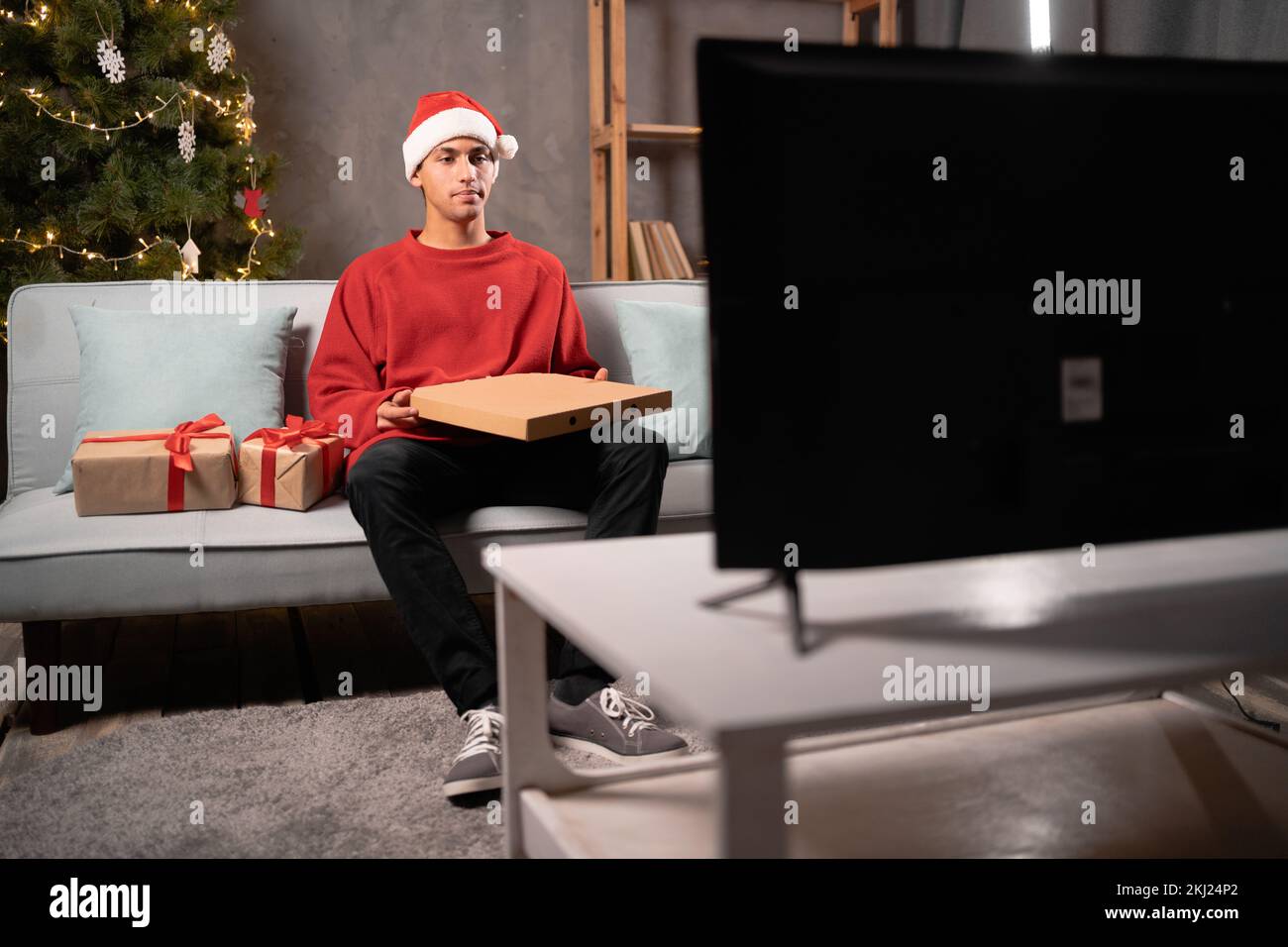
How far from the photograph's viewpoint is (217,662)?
2160 mm

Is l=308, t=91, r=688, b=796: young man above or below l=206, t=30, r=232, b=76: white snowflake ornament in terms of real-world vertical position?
below

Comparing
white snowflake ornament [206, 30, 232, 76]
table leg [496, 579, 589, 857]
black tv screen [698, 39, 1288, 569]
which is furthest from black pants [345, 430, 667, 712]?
white snowflake ornament [206, 30, 232, 76]

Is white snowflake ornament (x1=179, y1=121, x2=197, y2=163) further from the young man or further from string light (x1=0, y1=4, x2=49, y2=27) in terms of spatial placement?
Answer: the young man

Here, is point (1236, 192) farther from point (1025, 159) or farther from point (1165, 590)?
point (1165, 590)

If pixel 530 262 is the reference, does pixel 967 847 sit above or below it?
below

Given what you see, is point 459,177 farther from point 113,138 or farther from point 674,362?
point 113,138

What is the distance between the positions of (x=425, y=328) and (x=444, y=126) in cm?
45

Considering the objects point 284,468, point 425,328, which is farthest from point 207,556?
point 425,328

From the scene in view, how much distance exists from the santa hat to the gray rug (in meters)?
1.11

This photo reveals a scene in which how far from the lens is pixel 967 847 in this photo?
37.1 inches

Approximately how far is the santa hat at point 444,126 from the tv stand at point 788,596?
1.59 meters

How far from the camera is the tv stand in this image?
0.75 meters

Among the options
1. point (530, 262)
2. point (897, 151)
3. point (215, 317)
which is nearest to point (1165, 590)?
point (897, 151)
